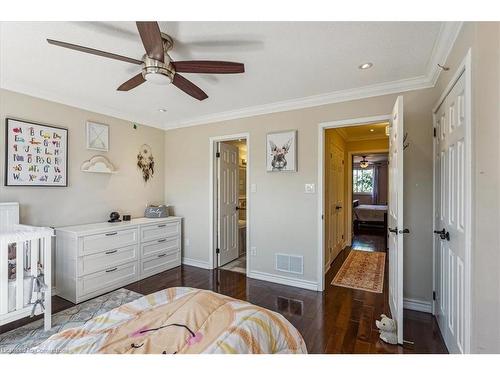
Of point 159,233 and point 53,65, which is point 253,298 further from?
point 53,65

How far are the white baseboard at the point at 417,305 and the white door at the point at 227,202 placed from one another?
8.29 ft

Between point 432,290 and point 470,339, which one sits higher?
point 470,339

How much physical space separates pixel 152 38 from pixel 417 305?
10.8 feet

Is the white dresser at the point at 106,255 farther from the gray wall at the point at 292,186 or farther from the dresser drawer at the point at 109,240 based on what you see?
the gray wall at the point at 292,186

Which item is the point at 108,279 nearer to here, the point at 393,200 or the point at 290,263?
the point at 290,263

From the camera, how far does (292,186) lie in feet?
10.2

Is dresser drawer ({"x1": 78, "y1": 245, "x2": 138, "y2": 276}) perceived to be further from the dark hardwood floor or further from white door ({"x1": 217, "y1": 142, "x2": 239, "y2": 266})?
white door ({"x1": 217, "y1": 142, "x2": 239, "y2": 266})

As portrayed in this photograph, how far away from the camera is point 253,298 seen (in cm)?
278

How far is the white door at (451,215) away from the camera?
4.95ft

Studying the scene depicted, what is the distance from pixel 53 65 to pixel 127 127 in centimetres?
147

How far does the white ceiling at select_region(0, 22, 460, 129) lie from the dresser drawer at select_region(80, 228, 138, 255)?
166 centimetres

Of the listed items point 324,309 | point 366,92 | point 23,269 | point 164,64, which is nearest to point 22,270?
point 23,269

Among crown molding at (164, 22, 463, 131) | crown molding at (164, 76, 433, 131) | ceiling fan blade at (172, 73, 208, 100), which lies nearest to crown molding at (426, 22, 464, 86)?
crown molding at (164, 22, 463, 131)
